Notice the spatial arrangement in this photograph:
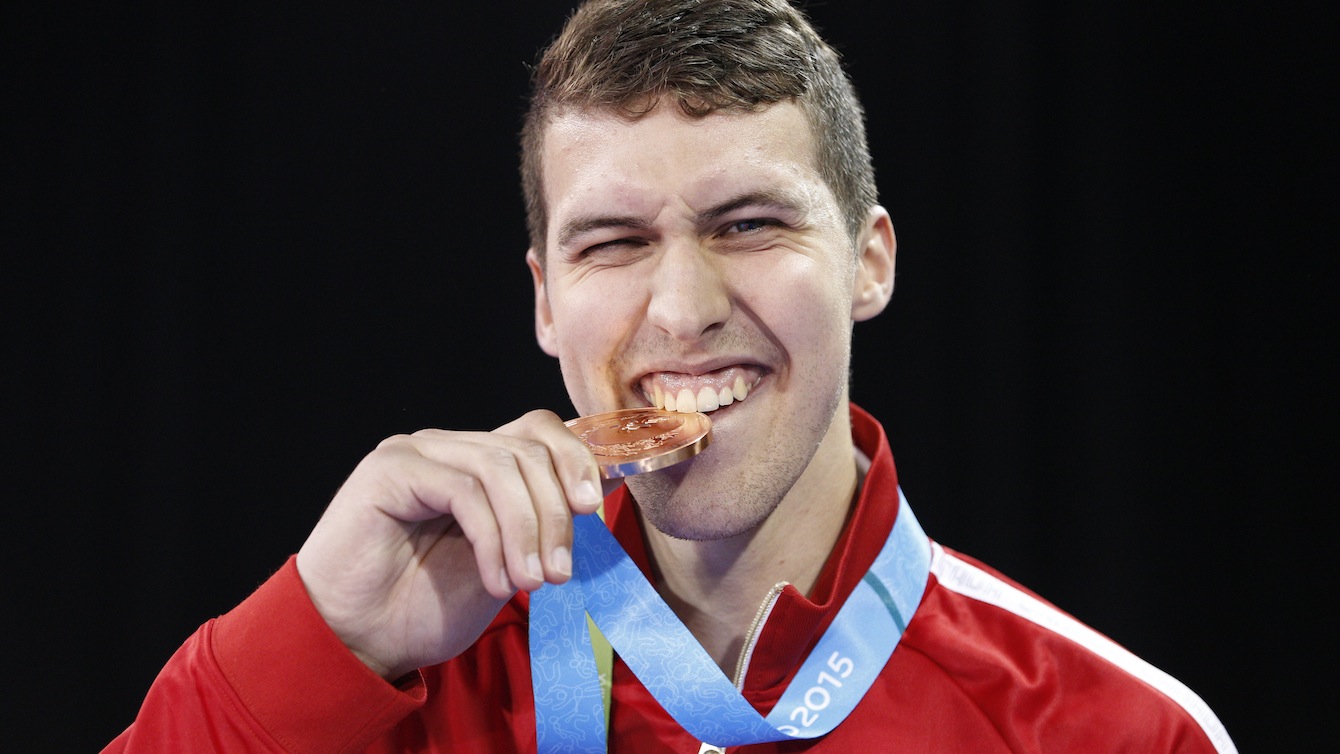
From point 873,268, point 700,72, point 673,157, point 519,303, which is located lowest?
point 519,303

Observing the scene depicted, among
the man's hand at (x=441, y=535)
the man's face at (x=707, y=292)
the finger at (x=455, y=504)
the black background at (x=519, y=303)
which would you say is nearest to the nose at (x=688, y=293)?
the man's face at (x=707, y=292)

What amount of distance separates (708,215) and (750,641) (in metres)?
0.60

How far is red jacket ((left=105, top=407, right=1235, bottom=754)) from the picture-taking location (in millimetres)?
1354

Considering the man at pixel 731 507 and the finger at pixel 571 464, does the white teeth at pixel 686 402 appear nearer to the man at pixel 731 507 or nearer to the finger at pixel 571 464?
the man at pixel 731 507

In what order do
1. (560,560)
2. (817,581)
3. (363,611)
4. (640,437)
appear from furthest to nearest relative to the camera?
1. (817,581)
2. (640,437)
3. (363,611)
4. (560,560)

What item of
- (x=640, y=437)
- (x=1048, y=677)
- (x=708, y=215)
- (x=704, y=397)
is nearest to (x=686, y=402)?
(x=704, y=397)

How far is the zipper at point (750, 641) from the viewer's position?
63.9 inches

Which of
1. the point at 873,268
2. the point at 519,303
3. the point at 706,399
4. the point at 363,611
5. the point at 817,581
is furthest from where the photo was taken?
the point at 519,303

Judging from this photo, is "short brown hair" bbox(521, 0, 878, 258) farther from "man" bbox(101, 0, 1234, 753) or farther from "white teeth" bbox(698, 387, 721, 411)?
"white teeth" bbox(698, 387, 721, 411)

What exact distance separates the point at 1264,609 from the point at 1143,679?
135 centimetres

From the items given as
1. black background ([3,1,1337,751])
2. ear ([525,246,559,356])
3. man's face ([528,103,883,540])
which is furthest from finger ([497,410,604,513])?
black background ([3,1,1337,751])

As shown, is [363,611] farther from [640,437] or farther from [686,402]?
[686,402]

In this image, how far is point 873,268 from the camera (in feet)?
6.44

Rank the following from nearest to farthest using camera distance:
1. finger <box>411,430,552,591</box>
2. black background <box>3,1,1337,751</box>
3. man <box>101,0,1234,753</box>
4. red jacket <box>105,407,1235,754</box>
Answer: finger <box>411,430,552,591</box> → red jacket <box>105,407,1235,754</box> → man <box>101,0,1234,753</box> → black background <box>3,1,1337,751</box>
